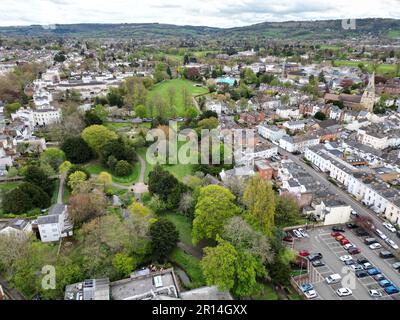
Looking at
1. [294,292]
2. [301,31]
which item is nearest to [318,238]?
[294,292]

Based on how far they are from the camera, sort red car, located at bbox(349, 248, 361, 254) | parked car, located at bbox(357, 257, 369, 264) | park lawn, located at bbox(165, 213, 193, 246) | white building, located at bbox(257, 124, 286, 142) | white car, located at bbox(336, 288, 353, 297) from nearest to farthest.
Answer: white car, located at bbox(336, 288, 353, 297) → parked car, located at bbox(357, 257, 369, 264) → red car, located at bbox(349, 248, 361, 254) → park lawn, located at bbox(165, 213, 193, 246) → white building, located at bbox(257, 124, 286, 142)

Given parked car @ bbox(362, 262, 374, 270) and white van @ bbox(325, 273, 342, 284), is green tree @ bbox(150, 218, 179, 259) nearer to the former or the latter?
white van @ bbox(325, 273, 342, 284)

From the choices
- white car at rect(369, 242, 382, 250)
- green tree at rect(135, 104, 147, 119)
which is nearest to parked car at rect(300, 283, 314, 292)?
white car at rect(369, 242, 382, 250)

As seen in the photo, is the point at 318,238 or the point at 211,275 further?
the point at 318,238

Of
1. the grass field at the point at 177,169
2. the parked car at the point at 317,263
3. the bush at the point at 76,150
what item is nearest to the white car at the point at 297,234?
the parked car at the point at 317,263
